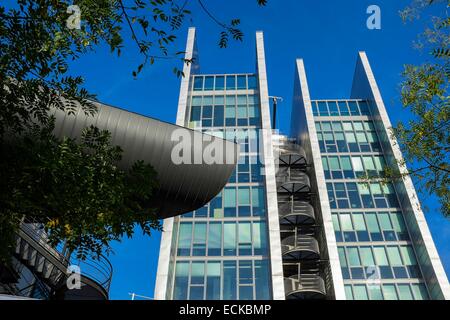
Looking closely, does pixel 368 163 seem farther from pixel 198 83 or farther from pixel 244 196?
pixel 198 83

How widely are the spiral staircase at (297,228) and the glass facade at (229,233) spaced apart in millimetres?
5376

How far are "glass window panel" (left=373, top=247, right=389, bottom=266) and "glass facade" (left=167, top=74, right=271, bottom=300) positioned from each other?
11.1 metres

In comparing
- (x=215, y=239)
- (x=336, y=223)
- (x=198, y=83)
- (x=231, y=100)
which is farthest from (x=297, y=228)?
(x=198, y=83)

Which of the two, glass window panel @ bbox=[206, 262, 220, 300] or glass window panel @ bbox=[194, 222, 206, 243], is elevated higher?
glass window panel @ bbox=[194, 222, 206, 243]

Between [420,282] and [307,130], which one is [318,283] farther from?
[307,130]

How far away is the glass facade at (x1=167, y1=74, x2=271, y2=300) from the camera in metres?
28.0

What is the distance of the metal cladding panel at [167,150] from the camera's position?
46.2ft

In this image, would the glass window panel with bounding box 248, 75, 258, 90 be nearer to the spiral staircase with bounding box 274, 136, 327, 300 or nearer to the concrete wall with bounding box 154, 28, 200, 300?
the concrete wall with bounding box 154, 28, 200, 300

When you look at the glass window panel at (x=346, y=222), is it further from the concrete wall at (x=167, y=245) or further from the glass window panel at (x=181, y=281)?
the concrete wall at (x=167, y=245)

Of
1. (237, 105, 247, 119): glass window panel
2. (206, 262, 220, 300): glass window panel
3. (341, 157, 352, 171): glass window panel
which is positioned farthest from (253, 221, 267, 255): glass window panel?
(341, 157, 352, 171): glass window panel

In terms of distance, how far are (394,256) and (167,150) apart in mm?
27207

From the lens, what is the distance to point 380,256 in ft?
113
